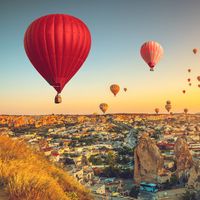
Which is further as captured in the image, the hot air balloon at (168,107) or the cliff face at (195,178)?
the hot air balloon at (168,107)

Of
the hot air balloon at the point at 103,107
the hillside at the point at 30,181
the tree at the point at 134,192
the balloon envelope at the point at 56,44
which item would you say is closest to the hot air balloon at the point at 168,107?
the hot air balloon at the point at 103,107

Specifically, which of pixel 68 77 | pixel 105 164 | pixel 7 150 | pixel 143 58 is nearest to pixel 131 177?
pixel 105 164

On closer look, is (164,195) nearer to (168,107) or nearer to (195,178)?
(195,178)

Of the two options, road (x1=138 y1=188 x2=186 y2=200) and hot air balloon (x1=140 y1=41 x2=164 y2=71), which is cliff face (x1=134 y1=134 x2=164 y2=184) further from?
hot air balloon (x1=140 y1=41 x2=164 y2=71)

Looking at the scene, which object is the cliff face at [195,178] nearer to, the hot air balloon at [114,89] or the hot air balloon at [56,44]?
the hot air balloon at [114,89]

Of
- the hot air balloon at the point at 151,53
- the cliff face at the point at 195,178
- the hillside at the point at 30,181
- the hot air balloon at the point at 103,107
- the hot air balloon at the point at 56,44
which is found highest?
the hot air balloon at the point at 151,53

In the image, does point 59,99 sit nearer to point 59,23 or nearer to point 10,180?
point 59,23

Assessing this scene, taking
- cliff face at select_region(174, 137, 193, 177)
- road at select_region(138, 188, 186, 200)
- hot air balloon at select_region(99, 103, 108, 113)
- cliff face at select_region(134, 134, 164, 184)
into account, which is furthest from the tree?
hot air balloon at select_region(99, 103, 108, 113)
